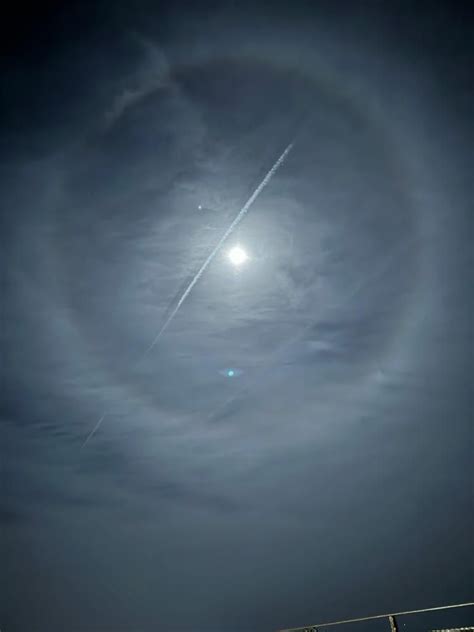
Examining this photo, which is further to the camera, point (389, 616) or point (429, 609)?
point (389, 616)

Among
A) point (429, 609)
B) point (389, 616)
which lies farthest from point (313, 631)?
point (429, 609)

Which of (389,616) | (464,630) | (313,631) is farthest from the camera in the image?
(313,631)

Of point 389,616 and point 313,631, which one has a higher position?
point 389,616

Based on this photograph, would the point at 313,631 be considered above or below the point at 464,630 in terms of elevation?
below

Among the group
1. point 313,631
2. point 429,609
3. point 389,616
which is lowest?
point 313,631

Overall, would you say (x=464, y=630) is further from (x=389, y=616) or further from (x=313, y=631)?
(x=313, y=631)

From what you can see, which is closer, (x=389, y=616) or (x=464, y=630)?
(x=464, y=630)

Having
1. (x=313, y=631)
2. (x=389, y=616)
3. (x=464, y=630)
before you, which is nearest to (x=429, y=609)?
(x=464, y=630)

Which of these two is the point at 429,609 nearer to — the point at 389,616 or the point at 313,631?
the point at 389,616

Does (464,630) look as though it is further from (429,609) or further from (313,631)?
(313,631)

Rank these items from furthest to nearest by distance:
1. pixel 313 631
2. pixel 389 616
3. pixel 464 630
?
pixel 313 631 < pixel 389 616 < pixel 464 630
